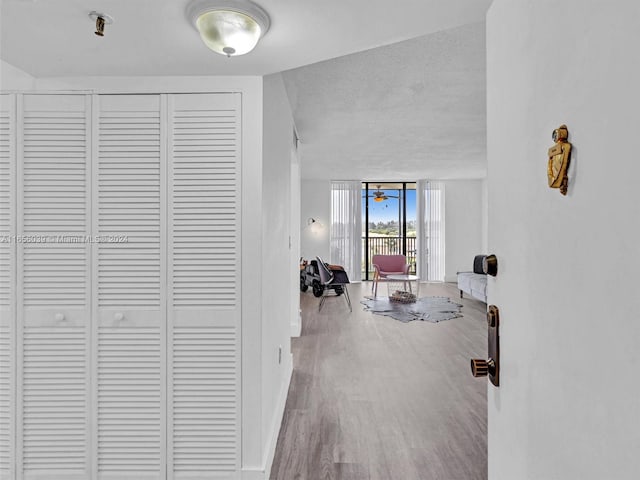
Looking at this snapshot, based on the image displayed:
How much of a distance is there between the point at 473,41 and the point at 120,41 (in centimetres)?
200

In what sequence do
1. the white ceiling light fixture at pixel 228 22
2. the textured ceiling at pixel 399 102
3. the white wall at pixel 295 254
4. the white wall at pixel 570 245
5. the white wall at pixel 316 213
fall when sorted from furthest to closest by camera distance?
the white wall at pixel 316 213 < the white wall at pixel 295 254 < the textured ceiling at pixel 399 102 < the white ceiling light fixture at pixel 228 22 < the white wall at pixel 570 245

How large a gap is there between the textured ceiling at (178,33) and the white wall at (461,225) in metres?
8.10

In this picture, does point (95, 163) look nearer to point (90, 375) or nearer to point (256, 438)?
point (90, 375)

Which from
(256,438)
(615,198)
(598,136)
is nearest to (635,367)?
(615,198)

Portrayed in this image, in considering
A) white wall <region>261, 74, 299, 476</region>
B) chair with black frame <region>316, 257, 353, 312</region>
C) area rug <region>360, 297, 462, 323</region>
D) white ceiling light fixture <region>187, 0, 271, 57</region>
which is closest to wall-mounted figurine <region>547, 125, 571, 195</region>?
white ceiling light fixture <region>187, 0, 271, 57</region>

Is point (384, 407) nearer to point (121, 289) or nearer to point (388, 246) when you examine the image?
point (121, 289)

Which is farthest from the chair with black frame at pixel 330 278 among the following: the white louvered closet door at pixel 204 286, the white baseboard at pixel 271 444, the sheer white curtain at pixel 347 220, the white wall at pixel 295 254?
the white louvered closet door at pixel 204 286

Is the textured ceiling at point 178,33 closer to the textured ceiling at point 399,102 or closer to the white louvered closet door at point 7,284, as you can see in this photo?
the white louvered closet door at point 7,284

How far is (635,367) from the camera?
0.56 metres

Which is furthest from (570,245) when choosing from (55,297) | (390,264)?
(390,264)

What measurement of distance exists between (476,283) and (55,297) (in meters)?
5.96

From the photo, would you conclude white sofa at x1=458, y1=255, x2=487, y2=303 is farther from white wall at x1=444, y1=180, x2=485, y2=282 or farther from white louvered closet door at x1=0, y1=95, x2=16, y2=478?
white louvered closet door at x1=0, y1=95, x2=16, y2=478

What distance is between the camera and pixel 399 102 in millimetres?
3580

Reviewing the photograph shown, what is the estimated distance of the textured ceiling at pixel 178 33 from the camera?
1393 mm
